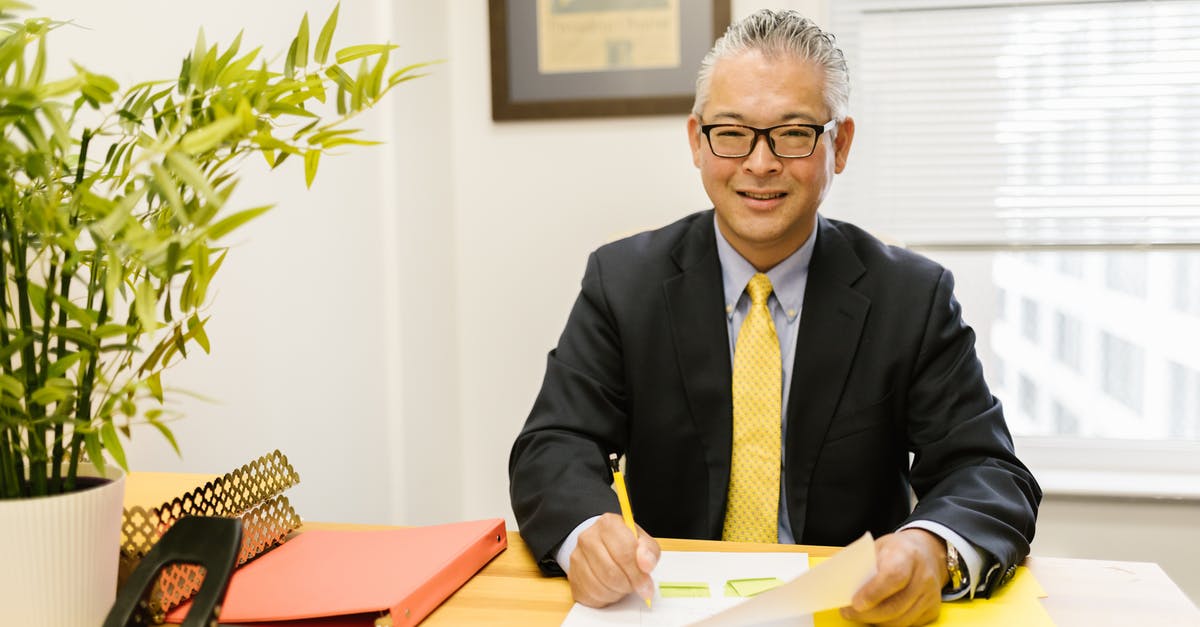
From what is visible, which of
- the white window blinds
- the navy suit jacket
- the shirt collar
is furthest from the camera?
the white window blinds

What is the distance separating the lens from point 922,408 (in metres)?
1.42

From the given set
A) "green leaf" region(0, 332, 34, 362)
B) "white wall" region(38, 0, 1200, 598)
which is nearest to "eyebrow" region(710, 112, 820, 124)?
"white wall" region(38, 0, 1200, 598)

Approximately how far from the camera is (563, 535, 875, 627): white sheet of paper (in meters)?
0.84

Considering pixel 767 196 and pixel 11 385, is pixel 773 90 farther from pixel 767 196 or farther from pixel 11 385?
pixel 11 385

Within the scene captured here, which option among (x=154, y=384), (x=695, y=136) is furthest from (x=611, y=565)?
(x=695, y=136)

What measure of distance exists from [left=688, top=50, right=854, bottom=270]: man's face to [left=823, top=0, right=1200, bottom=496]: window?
106 cm

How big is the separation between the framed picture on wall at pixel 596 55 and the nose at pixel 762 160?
1.02 m

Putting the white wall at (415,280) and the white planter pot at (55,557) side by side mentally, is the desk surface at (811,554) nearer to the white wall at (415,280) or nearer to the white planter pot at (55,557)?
the white planter pot at (55,557)

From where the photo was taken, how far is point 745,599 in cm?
99

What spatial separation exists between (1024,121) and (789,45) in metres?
1.27

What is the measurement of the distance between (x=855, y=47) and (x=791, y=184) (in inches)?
47.0

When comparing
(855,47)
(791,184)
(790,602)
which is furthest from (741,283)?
(855,47)

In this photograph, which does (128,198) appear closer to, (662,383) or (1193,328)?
(662,383)

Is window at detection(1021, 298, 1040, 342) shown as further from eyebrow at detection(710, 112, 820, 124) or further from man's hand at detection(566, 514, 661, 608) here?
man's hand at detection(566, 514, 661, 608)
